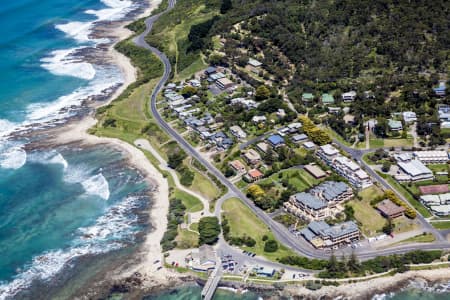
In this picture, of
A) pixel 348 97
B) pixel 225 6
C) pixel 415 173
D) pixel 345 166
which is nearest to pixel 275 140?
pixel 345 166

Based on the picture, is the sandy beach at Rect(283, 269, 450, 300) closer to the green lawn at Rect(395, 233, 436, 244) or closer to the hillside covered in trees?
the green lawn at Rect(395, 233, 436, 244)

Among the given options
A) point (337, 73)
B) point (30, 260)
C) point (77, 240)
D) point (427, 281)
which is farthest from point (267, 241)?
point (337, 73)

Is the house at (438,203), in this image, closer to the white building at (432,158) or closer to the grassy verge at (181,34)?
the white building at (432,158)

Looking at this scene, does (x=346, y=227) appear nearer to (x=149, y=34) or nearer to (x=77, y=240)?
(x=77, y=240)

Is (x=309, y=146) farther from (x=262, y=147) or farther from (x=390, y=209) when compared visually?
(x=390, y=209)

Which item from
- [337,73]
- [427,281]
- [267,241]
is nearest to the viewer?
[427,281]

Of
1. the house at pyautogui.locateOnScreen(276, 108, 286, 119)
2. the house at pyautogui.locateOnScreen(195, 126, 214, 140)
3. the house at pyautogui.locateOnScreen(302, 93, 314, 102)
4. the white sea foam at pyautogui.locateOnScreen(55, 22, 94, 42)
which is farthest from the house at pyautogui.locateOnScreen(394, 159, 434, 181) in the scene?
the white sea foam at pyautogui.locateOnScreen(55, 22, 94, 42)

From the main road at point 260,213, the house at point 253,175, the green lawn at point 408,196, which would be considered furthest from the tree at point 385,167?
the house at point 253,175
